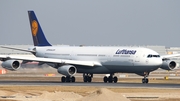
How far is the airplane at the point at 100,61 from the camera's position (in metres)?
70.5

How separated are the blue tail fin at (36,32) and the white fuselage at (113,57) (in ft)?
13.7

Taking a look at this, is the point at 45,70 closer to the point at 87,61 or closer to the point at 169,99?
the point at 87,61

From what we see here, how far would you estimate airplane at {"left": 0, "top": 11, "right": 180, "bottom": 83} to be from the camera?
2776 inches

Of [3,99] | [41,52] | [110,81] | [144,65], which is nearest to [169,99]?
→ [3,99]

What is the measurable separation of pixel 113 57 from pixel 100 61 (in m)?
2.79

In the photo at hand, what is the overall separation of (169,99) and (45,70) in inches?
3042

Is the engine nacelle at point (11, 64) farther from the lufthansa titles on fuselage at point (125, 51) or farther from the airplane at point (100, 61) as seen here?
the lufthansa titles on fuselage at point (125, 51)

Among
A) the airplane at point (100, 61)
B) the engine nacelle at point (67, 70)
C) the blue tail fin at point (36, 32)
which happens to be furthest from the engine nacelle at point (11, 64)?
the blue tail fin at point (36, 32)

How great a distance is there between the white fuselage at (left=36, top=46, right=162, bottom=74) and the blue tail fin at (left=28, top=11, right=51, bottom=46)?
4162 mm

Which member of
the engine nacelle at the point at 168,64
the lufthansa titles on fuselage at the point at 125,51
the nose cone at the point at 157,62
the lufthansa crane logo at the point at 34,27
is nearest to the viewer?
the nose cone at the point at 157,62

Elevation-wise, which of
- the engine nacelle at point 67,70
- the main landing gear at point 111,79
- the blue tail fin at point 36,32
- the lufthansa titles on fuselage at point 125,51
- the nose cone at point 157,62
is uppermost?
the blue tail fin at point 36,32

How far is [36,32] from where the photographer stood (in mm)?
88125

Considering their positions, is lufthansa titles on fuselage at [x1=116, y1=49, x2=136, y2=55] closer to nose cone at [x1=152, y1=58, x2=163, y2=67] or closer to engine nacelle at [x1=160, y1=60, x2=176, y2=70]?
nose cone at [x1=152, y1=58, x2=163, y2=67]

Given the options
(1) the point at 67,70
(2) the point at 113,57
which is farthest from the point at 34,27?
(2) the point at 113,57
